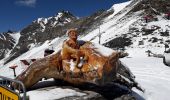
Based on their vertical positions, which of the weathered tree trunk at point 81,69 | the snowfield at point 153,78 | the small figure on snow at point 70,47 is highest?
the small figure on snow at point 70,47

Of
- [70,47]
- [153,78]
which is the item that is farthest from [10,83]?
[153,78]

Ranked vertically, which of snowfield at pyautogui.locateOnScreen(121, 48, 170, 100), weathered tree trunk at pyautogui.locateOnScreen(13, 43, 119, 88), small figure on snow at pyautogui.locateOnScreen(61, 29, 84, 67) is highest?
small figure on snow at pyautogui.locateOnScreen(61, 29, 84, 67)

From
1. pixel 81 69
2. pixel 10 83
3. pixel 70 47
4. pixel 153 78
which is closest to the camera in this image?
pixel 10 83

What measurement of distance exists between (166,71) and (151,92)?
21.7 ft

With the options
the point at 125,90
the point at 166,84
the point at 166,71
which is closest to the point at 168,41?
the point at 166,71

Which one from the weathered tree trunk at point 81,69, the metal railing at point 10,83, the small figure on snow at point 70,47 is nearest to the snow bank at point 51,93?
the weathered tree trunk at point 81,69

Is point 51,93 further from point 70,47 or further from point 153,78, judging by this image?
point 153,78

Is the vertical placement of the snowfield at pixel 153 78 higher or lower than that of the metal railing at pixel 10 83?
lower

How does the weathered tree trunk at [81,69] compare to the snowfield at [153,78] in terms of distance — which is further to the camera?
the snowfield at [153,78]

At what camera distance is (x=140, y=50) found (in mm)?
44938

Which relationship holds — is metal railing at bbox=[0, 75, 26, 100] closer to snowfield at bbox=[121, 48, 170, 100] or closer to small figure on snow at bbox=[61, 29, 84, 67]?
small figure on snow at bbox=[61, 29, 84, 67]

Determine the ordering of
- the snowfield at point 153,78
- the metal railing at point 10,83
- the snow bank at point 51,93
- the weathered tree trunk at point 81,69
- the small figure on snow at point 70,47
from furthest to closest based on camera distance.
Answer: the snowfield at point 153,78 → the small figure on snow at point 70,47 → the weathered tree trunk at point 81,69 → the snow bank at point 51,93 → the metal railing at point 10,83

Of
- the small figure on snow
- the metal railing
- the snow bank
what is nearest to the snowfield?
the small figure on snow

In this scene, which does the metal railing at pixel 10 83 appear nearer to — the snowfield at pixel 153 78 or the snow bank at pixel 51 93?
the snow bank at pixel 51 93
